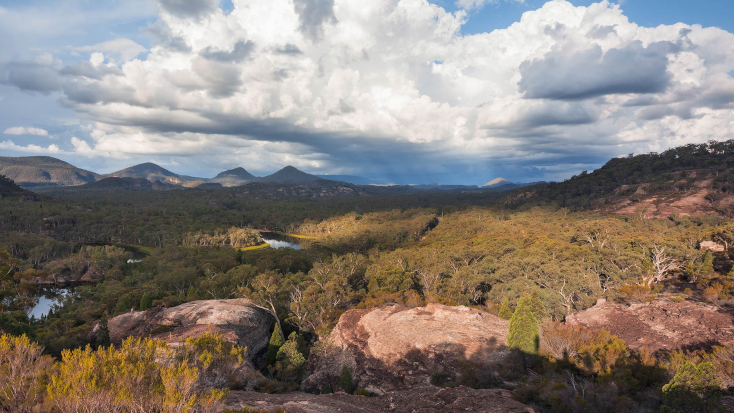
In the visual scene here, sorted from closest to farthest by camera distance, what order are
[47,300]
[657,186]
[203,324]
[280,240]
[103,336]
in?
[103,336] < [203,324] < [47,300] < [657,186] < [280,240]

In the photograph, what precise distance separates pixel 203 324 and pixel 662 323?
44.6m

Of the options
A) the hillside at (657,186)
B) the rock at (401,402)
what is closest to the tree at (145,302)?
the rock at (401,402)

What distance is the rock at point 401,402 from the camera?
55.6 feet

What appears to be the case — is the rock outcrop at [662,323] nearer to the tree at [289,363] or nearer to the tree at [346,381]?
the tree at [346,381]

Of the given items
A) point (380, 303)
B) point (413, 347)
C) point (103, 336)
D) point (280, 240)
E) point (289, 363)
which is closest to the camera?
point (413, 347)

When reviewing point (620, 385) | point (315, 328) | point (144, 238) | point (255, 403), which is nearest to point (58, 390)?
point (255, 403)

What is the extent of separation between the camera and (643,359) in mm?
21078

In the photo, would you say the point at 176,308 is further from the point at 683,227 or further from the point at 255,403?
the point at 683,227

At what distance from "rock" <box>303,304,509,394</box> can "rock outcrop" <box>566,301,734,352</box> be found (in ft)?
32.7

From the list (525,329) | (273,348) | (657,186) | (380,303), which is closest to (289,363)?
(273,348)

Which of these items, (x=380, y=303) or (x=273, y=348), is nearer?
(x=273, y=348)

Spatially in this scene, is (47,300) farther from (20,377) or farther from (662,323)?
(662,323)

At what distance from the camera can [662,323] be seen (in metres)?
29.0

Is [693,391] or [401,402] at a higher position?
[693,391]
